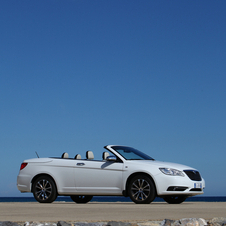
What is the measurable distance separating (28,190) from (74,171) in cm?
175

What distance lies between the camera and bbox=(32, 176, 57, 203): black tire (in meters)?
12.6

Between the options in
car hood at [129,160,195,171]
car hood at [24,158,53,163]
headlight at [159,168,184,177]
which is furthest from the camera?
car hood at [24,158,53,163]

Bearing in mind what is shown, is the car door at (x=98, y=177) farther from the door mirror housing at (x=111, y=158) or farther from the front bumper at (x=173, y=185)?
the front bumper at (x=173, y=185)

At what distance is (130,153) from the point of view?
A: 12500mm

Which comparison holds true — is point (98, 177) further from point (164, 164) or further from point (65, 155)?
point (164, 164)

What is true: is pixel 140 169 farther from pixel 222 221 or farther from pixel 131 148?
pixel 222 221

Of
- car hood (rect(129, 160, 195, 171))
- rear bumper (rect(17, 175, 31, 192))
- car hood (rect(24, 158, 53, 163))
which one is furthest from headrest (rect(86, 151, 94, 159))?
rear bumper (rect(17, 175, 31, 192))

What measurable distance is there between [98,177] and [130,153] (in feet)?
4.06

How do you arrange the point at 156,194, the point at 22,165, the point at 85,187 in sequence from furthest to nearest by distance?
1. the point at 22,165
2. the point at 85,187
3. the point at 156,194

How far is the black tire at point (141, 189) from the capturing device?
1136cm

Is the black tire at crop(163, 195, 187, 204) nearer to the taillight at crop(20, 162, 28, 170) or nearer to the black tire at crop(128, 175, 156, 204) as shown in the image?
the black tire at crop(128, 175, 156, 204)

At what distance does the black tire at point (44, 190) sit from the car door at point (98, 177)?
→ 31.5 inches

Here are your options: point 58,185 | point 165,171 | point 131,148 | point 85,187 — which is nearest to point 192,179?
point 165,171

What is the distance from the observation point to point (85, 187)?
12.3m
